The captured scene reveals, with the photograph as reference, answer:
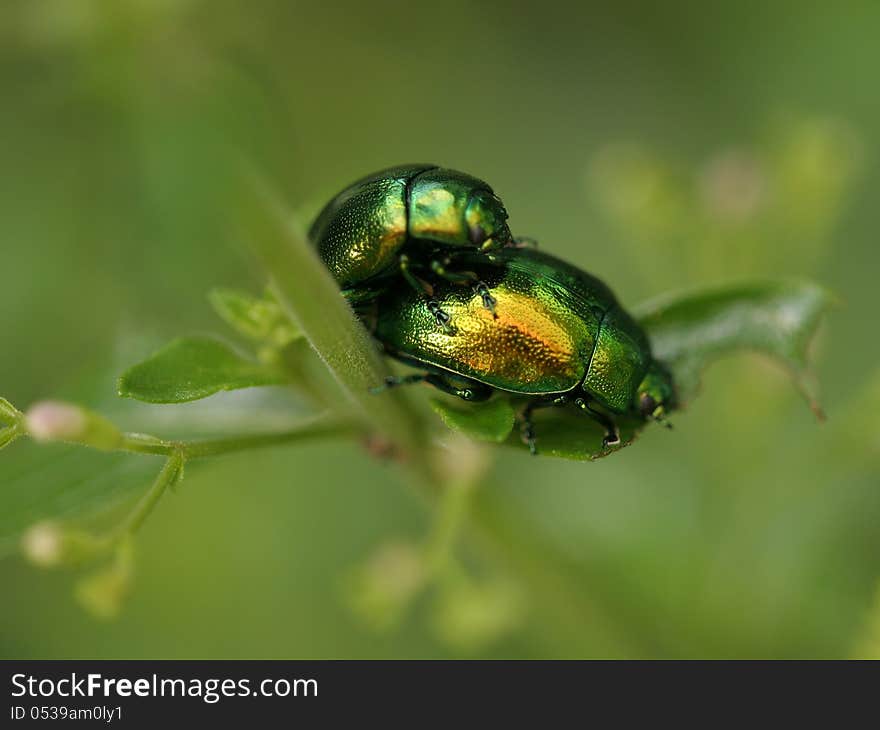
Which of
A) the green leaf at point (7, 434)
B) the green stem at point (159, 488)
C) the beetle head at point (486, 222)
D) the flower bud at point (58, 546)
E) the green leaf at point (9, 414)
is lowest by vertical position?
the flower bud at point (58, 546)

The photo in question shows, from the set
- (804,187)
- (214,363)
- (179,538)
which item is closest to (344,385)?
(214,363)

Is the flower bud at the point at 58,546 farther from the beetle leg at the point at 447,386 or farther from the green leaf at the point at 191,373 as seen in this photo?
the beetle leg at the point at 447,386

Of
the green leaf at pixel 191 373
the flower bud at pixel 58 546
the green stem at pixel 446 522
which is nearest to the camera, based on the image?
the flower bud at pixel 58 546

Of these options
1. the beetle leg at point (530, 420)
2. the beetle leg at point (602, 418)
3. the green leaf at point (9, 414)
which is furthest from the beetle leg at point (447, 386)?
the green leaf at point (9, 414)

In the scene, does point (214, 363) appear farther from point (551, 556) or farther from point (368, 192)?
point (551, 556)

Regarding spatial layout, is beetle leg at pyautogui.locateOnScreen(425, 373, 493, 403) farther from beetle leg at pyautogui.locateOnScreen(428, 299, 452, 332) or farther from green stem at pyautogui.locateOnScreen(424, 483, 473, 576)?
green stem at pyautogui.locateOnScreen(424, 483, 473, 576)

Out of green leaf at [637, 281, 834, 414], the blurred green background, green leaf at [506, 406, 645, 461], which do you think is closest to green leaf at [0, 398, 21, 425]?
the blurred green background

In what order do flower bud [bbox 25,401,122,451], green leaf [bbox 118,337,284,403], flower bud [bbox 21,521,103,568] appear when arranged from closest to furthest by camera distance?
flower bud [bbox 25,401,122,451] < flower bud [bbox 21,521,103,568] < green leaf [bbox 118,337,284,403]
